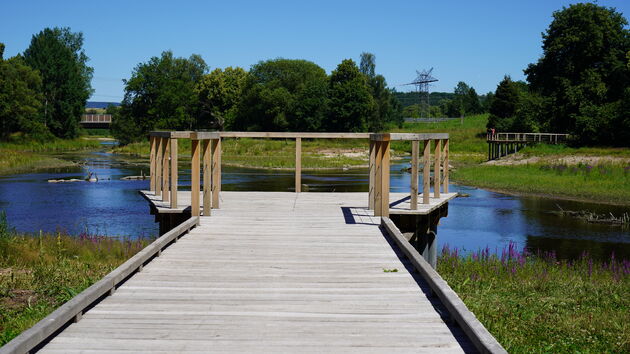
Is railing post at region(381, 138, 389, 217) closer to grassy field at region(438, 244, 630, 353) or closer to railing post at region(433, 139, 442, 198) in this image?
grassy field at region(438, 244, 630, 353)

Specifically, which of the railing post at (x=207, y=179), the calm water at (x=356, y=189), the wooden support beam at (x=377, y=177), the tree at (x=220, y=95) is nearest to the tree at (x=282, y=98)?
the tree at (x=220, y=95)

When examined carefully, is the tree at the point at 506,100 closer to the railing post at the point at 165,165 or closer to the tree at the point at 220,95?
the tree at the point at 220,95

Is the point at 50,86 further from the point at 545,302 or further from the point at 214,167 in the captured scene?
the point at 545,302

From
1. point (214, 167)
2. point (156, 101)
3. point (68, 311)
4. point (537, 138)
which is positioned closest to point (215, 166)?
point (214, 167)

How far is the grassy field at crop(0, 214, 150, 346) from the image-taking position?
7971 millimetres

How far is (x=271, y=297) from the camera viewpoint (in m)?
6.04

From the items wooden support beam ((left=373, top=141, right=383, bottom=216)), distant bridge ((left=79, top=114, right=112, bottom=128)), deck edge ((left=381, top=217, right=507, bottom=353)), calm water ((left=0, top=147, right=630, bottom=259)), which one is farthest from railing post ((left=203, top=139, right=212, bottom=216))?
distant bridge ((left=79, top=114, right=112, bottom=128))

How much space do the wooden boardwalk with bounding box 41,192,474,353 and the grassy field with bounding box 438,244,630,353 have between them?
5.22 feet

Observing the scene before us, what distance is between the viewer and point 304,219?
1060 centimetres

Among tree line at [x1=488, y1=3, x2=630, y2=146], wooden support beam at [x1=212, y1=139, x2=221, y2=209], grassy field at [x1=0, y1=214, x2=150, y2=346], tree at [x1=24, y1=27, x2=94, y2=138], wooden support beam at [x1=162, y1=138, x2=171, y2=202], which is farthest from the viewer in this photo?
tree at [x1=24, y1=27, x2=94, y2=138]

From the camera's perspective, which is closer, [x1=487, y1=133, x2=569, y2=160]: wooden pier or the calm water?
the calm water

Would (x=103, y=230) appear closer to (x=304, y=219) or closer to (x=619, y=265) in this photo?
(x=304, y=219)

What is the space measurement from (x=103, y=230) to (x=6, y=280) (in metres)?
8.10

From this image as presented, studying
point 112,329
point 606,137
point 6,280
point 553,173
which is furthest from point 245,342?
point 606,137
